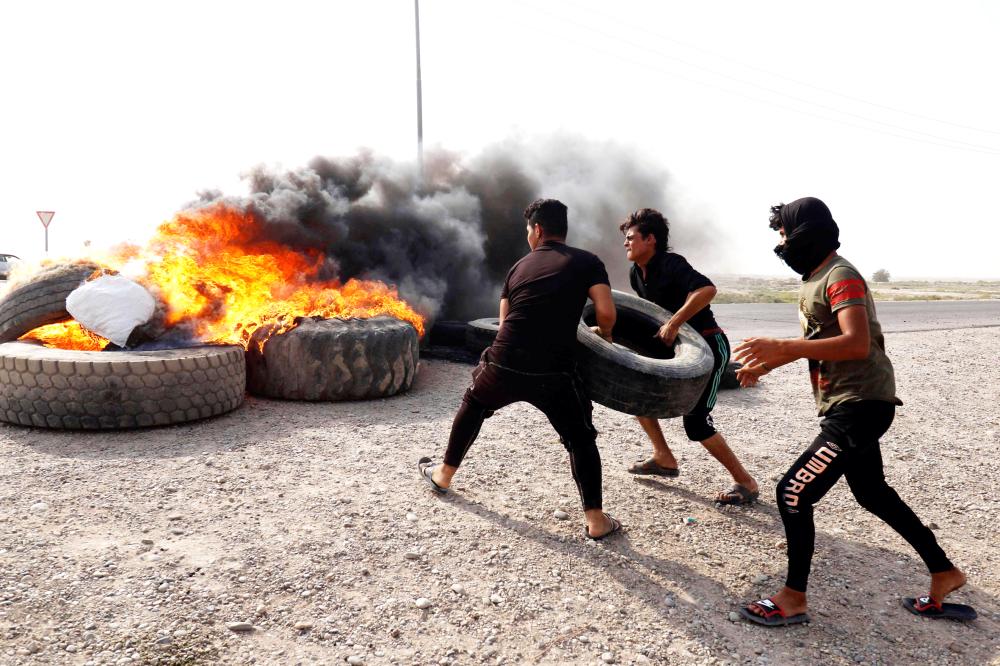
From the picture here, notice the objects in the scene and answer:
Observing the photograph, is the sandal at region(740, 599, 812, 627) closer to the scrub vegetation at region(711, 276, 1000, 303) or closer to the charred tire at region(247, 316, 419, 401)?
the charred tire at region(247, 316, 419, 401)

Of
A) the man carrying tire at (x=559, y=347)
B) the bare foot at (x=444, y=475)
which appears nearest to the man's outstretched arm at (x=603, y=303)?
the man carrying tire at (x=559, y=347)

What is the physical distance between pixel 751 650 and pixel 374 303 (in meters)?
6.13

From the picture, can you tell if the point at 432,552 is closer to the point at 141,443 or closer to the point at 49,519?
the point at 49,519

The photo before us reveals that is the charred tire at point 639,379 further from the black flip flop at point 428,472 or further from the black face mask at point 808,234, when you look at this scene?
the black flip flop at point 428,472

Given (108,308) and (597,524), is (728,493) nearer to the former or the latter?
(597,524)

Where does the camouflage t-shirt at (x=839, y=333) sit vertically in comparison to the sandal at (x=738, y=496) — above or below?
above

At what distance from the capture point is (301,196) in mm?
9703

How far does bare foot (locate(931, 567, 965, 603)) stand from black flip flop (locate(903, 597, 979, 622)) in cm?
3

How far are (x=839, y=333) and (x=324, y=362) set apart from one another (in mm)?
4692

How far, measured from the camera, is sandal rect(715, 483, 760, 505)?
4246 millimetres

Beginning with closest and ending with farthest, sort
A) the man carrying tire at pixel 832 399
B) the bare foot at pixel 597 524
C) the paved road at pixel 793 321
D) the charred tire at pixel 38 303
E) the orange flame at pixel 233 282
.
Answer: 1. the man carrying tire at pixel 832 399
2. the bare foot at pixel 597 524
3. the charred tire at pixel 38 303
4. the orange flame at pixel 233 282
5. the paved road at pixel 793 321

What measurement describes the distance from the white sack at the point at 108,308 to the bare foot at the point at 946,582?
20.3 feet

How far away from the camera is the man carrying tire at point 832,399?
2.77m

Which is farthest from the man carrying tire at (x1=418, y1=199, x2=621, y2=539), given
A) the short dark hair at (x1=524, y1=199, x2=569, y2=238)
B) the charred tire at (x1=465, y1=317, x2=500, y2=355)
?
the charred tire at (x1=465, y1=317, x2=500, y2=355)
